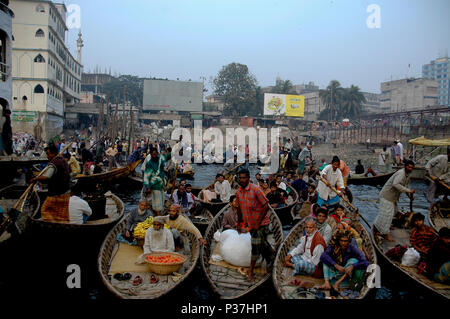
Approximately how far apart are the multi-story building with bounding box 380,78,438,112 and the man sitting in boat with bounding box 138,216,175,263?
164 feet

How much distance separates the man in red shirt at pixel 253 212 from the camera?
530 cm

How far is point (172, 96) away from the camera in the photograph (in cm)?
5241

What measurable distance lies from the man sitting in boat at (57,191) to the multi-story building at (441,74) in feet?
229

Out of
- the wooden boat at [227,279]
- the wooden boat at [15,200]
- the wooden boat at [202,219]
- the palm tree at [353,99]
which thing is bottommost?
the wooden boat at [227,279]

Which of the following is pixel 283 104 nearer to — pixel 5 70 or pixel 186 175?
pixel 186 175

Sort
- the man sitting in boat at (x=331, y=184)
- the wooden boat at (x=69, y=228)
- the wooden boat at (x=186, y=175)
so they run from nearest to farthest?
1. the wooden boat at (x=69, y=228)
2. the man sitting in boat at (x=331, y=184)
3. the wooden boat at (x=186, y=175)

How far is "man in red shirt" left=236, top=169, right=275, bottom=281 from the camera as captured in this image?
530 cm

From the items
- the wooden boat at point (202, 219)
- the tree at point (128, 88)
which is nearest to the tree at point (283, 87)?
the tree at point (128, 88)

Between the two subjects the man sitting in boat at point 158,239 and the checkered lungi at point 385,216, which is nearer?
the man sitting in boat at point 158,239

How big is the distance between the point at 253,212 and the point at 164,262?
160cm

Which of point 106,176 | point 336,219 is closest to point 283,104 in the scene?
point 106,176

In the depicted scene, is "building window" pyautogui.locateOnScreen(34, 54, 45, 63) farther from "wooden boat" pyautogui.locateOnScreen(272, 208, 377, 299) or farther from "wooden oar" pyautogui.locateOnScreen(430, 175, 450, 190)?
"wooden oar" pyautogui.locateOnScreen(430, 175, 450, 190)

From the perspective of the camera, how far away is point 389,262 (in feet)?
20.0

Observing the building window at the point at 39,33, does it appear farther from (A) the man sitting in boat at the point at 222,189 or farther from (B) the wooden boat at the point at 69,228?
(B) the wooden boat at the point at 69,228
